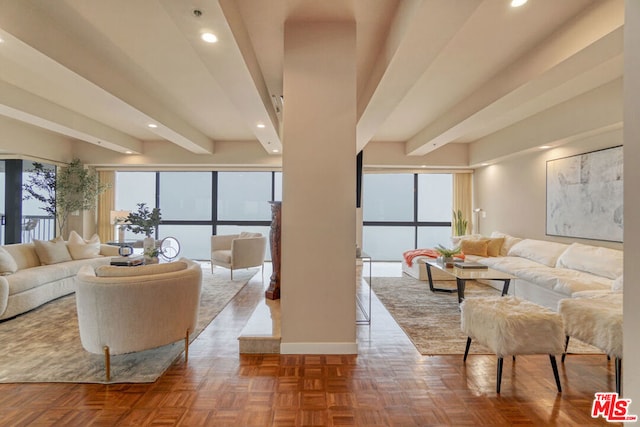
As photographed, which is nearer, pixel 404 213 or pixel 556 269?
pixel 556 269

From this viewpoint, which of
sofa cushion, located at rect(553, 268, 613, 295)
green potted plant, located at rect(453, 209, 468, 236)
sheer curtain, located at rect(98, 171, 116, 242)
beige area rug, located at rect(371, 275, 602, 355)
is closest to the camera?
beige area rug, located at rect(371, 275, 602, 355)

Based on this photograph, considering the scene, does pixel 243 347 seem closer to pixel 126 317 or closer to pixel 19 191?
pixel 126 317

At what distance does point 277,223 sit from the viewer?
418cm

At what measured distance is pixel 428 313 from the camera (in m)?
3.92

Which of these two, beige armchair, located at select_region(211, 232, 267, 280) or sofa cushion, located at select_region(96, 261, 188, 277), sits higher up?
sofa cushion, located at select_region(96, 261, 188, 277)

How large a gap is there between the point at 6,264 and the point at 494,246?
7.35m

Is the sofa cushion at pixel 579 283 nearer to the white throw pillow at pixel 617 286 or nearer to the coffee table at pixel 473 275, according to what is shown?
the white throw pillow at pixel 617 286

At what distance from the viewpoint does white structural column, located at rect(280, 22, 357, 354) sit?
111 inches

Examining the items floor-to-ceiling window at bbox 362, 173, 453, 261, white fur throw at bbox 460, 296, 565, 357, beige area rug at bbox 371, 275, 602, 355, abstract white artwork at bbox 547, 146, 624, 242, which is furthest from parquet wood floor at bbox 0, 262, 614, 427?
floor-to-ceiling window at bbox 362, 173, 453, 261

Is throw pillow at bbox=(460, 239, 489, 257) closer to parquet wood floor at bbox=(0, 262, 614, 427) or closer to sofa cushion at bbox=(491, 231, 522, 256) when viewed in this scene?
sofa cushion at bbox=(491, 231, 522, 256)

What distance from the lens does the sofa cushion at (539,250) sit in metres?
4.77

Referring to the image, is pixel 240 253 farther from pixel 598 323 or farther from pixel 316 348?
pixel 598 323

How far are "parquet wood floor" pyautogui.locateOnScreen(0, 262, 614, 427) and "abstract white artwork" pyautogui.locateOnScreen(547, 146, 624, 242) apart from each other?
2313 mm

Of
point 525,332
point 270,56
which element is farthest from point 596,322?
point 270,56
